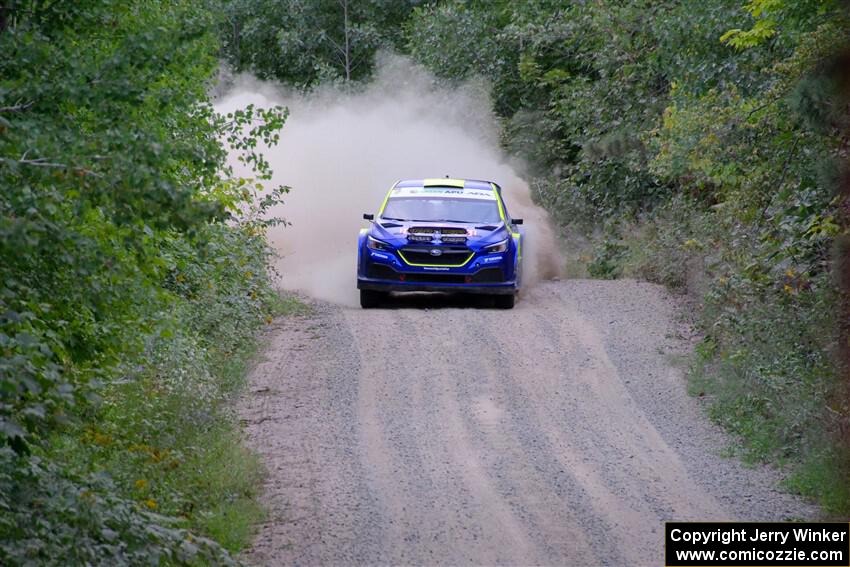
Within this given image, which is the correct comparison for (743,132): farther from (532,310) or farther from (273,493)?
(273,493)

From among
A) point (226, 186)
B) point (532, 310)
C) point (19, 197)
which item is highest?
point (19, 197)

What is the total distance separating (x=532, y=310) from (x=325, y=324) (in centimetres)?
320

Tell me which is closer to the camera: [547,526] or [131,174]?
[131,174]

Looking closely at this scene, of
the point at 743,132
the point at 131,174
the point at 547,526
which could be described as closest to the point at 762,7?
the point at 743,132

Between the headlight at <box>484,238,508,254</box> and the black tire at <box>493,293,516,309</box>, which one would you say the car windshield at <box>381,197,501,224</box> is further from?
the black tire at <box>493,293,516,309</box>

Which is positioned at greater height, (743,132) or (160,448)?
(743,132)

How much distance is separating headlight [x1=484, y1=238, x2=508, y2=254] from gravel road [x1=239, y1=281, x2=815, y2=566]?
912 mm

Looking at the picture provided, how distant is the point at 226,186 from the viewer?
14711mm

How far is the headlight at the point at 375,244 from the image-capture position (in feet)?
58.2

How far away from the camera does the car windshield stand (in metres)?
18.6

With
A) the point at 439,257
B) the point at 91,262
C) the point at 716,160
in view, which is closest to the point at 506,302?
the point at 439,257

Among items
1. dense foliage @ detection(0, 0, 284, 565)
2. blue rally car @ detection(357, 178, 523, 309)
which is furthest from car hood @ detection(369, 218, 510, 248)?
dense foliage @ detection(0, 0, 284, 565)

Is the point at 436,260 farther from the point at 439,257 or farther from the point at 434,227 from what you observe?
the point at 434,227

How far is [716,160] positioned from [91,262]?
12.9 meters
